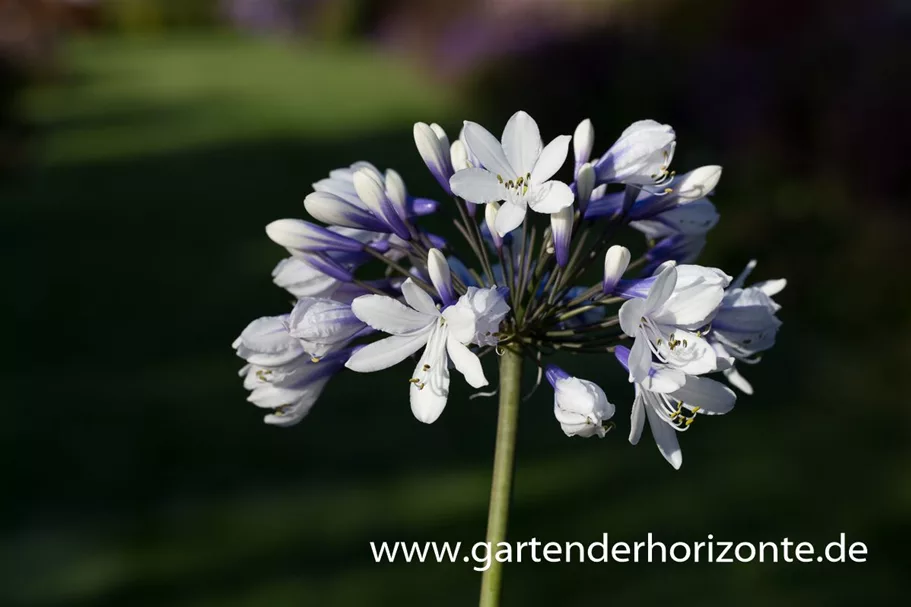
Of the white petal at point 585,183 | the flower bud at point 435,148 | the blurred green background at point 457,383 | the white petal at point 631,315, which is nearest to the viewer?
the white petal at point 631,315

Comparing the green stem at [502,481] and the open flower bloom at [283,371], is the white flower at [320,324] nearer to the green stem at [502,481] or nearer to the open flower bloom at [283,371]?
the open flower bloom at [283,371]

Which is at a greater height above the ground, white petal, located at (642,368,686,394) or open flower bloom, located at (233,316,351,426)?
open flower bloom, located at (233,316,351,426)

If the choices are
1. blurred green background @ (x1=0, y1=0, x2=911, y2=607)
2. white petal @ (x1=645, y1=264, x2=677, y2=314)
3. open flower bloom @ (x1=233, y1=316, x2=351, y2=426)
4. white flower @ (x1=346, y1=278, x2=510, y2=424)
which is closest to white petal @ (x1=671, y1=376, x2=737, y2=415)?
white petal @ (x1=645, y1=264, x2=677, y2=314)

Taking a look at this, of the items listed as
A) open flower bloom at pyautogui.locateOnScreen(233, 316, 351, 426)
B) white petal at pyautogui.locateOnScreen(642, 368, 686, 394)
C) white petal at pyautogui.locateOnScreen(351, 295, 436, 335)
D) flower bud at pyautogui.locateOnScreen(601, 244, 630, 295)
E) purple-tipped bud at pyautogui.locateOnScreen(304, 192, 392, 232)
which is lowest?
white petal at pyautogui.locateOnScreen(642, 368, 686, 394)

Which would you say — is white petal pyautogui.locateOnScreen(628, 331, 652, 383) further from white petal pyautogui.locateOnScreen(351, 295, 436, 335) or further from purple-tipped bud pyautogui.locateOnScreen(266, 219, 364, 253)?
purple-tipped bud pyautogui.locateOnScreen(266, 219, 364, 253)

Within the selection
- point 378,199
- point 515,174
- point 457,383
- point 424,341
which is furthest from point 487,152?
point 457,383

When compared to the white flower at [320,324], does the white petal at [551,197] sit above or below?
above

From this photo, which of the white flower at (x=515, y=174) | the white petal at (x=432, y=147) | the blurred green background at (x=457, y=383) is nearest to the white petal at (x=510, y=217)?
the white flower at (x=515, y=174)
